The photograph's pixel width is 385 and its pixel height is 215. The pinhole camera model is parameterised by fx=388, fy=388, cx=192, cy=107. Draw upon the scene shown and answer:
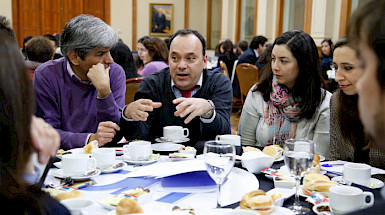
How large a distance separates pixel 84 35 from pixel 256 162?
1.38m

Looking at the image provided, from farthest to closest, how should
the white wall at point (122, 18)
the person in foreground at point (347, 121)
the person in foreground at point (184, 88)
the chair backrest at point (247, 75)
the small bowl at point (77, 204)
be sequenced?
the white wall at point (122, 18), the chair backrest at point (247, 75), the person in foreground at point (184, 88), the person in foreground at point (347, 121), the small bowl at point (77, 204)

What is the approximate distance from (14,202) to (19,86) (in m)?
0.19

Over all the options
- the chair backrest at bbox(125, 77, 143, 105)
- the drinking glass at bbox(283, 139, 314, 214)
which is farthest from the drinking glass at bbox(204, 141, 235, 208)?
the chair backrest at bbox(125, 77, 143, 105)

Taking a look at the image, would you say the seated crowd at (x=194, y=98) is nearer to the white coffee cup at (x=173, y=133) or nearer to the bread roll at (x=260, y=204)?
the white coffee cup at (x=173, y=133)

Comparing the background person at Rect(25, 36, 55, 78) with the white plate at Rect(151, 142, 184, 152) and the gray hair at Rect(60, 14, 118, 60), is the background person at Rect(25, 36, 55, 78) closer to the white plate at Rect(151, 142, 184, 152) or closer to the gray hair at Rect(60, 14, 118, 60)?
the gray hair at Rect(60, 14, 118, 60)

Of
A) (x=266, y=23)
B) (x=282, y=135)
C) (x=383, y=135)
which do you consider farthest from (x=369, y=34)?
(x=266, y=23)

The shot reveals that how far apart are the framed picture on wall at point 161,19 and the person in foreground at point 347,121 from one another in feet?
38.8

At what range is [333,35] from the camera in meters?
8.13

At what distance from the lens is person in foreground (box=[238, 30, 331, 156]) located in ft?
7.68

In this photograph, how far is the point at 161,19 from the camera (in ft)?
44.6

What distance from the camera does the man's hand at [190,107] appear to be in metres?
1.88

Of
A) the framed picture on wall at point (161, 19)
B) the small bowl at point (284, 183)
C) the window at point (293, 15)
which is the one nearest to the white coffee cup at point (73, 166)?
the small bowl at point (284, 183)

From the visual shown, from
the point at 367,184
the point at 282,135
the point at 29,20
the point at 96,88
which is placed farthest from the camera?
the point at 29,20

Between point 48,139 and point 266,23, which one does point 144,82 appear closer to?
point 48,139
